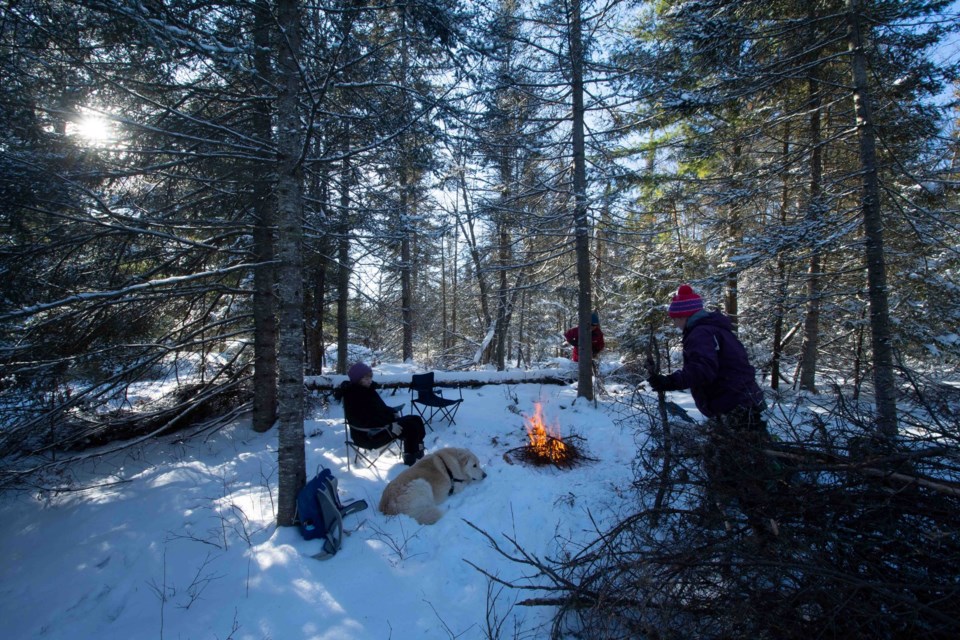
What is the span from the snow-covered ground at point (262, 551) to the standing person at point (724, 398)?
0.65 metres

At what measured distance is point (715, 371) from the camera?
292cm

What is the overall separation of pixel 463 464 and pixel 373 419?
141 centimetres

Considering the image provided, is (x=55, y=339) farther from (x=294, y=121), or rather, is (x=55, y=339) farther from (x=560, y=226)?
(x=560, y=226)

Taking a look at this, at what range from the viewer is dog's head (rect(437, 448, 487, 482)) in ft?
15.1

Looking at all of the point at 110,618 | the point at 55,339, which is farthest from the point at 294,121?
the point at 110,618

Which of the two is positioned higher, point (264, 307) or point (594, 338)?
point (264, 307)

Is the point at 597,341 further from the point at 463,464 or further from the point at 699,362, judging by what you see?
the point at 699,362

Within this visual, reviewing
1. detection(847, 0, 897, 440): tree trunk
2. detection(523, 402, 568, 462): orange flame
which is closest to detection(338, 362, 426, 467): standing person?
detection(523, 402, 568, 462): orange flame

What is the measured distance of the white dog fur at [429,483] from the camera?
3.99 metres

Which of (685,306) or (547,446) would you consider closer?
(685,306)

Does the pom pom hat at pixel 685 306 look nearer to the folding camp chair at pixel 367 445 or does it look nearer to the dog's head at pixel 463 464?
the dog's head at pixel 463 464

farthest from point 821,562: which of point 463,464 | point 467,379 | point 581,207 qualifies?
point 467,379

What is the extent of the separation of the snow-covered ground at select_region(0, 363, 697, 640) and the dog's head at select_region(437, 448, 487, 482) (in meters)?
0.15

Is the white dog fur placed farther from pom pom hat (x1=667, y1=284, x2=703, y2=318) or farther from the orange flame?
pom pom hat (x1=667, y1=284, x2=703, y2=318)
